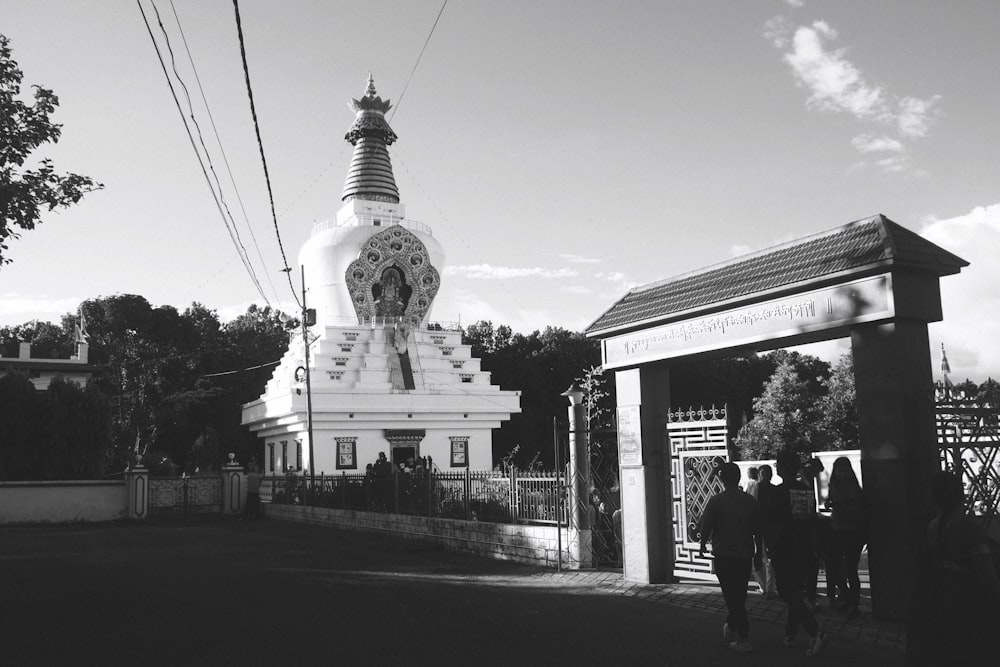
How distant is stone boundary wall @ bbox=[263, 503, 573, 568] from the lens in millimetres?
13547

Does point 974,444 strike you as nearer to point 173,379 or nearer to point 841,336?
point 841,336

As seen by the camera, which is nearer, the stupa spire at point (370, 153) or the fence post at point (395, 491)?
the fence post at point (395, 491)

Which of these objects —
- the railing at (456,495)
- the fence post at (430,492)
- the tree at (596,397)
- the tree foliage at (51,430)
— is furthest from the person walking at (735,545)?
the tree foliage at (51,430)

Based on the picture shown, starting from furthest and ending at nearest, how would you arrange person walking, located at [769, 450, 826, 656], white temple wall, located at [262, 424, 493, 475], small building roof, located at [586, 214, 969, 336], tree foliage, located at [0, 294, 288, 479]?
1. tree foliage, located at [0, 294, 288, 479]
2. white temple wall, located at [262, 424, 493, 475]
3. small building roof, located at [586, 214, 969, 336]
4. person walking, located at [769, 450, 826, 656]

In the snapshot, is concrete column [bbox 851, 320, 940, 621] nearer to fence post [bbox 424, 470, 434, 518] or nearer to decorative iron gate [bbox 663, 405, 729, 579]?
decorative iron gate [bbox 663, 405, 729, 579]

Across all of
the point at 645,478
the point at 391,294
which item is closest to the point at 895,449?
the point at 645,478

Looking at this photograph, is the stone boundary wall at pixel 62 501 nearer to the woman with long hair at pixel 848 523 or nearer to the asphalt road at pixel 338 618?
the asphalt road at pixel 338 618

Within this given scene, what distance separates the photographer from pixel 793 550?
24.8 feet

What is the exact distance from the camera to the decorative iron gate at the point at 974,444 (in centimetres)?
827

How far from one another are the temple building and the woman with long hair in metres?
26.4

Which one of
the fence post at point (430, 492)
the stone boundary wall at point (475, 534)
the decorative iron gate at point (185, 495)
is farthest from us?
the decorative iron gate at point (185, 495)

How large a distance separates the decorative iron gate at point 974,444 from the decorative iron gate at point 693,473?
8.31 feet

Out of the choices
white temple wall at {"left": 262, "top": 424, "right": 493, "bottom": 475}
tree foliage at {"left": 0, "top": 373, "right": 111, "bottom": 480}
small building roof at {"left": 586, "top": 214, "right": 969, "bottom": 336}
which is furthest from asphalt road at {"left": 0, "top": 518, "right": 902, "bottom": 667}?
white temple wall at {"left": 262, "top": 424, "right": 493, "bottom": 475}

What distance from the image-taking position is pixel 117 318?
157 ft
